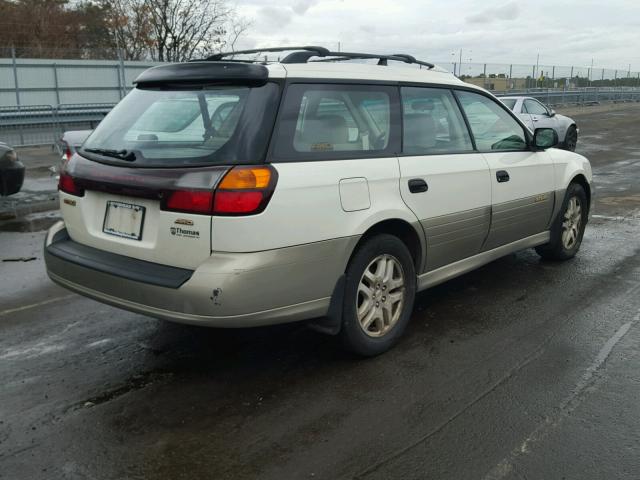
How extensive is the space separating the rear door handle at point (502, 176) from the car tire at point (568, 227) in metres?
1.21

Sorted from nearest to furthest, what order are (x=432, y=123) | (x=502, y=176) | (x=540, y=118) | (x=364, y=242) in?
(x=364, y=242) → (x=432, y=123) → (x=502, y=176) → (x=540, y=118)

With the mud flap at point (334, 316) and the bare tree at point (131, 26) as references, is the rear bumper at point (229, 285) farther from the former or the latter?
the bare tree at point (131, 26)

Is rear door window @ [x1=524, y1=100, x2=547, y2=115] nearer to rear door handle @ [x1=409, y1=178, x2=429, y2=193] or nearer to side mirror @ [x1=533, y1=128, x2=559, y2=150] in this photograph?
side mirror @ [x1=533, y1=128, x2=559, y2=150]

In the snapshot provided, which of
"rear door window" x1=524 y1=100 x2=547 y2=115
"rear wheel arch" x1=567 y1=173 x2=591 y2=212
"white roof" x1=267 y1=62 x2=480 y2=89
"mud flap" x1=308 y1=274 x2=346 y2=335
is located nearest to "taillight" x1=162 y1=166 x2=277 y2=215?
"white roof" x1=267 y1=62 x2=480 y2=89

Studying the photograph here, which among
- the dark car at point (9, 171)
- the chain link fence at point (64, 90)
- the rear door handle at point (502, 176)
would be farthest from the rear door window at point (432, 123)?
the dark car at point (9, 171)

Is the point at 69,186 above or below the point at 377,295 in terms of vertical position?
above

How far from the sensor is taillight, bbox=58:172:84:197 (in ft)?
12.7

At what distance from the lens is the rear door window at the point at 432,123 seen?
4289 mm

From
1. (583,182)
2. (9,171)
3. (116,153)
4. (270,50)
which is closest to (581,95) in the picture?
(583,182)

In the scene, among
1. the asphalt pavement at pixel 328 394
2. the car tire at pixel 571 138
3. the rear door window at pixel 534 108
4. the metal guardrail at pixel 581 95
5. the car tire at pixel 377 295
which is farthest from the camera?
the metal guardrail at pixel 581 95

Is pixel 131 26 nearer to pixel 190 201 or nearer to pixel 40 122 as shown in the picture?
pixel 40 122

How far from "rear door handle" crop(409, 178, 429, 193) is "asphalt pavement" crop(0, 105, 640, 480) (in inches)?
40.3

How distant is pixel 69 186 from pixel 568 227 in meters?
4.52

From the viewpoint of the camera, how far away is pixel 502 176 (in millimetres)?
4961
